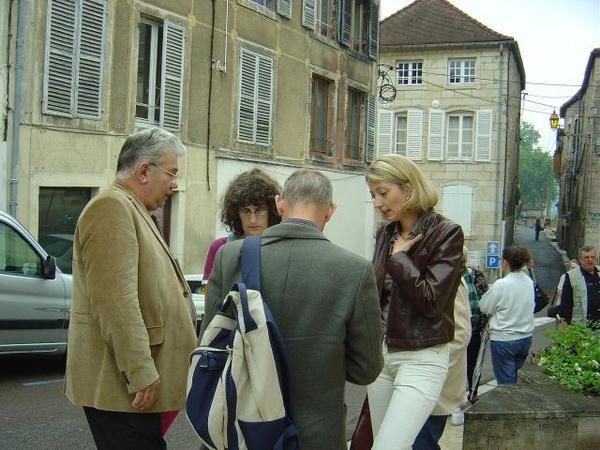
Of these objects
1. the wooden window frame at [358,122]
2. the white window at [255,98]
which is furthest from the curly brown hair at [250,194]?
the wooden window frame at [358,122]

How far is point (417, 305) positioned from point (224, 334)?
119 cm

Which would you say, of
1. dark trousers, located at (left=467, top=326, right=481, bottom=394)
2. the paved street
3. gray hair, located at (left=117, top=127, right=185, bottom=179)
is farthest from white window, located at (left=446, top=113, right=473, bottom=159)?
gray hair, located at (left=117, top=127, right=185, bottom=179)

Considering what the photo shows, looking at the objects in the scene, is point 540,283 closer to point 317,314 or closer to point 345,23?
point 345,23

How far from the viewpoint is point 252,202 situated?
3938 millimetres

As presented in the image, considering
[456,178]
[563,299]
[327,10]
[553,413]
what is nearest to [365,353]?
[553,413]

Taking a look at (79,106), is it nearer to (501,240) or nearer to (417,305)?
(417,305)

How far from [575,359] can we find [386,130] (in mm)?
28836

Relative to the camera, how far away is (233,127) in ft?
52.8

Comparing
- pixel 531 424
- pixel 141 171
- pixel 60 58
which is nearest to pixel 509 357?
pixel 531 424

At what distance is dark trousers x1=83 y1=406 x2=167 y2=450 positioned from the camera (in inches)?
109

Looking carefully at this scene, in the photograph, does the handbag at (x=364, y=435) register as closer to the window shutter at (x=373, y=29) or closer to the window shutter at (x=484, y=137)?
the window shutter at (x=373, y=29)

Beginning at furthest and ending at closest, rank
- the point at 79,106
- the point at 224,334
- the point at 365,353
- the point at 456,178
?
the point at 456,178 < the point at 79,106 < the point at 365,353 < the point at 224,334

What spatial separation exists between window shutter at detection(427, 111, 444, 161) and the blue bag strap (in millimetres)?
30179

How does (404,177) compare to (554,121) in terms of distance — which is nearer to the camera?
(404,177)
